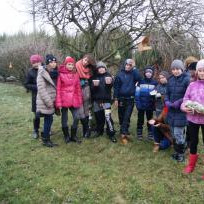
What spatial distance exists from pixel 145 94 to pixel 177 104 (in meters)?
1.25

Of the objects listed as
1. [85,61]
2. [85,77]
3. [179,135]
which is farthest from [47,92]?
[179,135]

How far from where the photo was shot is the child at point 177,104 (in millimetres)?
5949

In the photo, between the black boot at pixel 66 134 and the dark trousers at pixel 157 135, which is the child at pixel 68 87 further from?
the dark trousers at pixel 157 135

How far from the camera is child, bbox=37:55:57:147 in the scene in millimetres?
6875

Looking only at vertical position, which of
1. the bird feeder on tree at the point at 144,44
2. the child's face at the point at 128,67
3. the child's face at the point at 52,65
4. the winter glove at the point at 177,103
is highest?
the bird feeder on tree at the point at 144,44

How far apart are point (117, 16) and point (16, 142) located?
3.30 metres

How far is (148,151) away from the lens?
6.73 meters

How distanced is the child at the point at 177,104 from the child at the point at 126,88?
3.82 ft

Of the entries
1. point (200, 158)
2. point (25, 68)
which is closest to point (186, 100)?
point (200, 158)

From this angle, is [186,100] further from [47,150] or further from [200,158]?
[47,150]

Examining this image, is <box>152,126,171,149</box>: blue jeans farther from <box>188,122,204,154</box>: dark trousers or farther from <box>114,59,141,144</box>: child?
<box>188,122,204,154</box>: dark trousers

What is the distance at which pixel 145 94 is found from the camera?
7.12 meters

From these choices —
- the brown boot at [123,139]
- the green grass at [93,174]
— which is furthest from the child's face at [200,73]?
the brown boot at [123,139]

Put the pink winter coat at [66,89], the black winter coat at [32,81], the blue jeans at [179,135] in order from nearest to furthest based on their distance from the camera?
the blue jeans at [179,135] < the pink winter coat at [66,89] < the black winter coat at [32,81]
